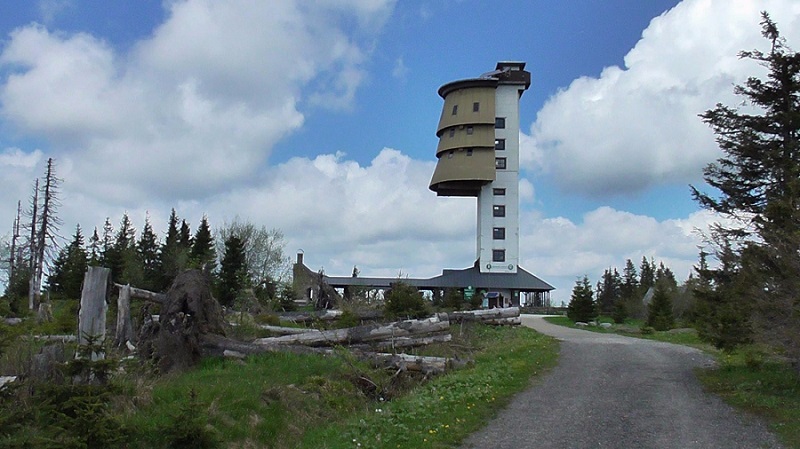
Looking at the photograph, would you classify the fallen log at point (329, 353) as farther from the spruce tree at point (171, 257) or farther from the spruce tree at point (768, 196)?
the spruce tree at point (171, 257)

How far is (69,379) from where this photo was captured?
881 centimetres

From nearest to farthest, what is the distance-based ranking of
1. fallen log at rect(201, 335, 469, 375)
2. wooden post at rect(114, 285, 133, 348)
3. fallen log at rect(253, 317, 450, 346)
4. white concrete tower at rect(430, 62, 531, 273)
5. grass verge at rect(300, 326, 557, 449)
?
1. grass verge at rect(300, 326, 557, 449)
2. fallen log at rect(201, 335, 469, 375)
3. wooden post at rect(114, 285, 133, 348)
4. fallen log at rect(253, 317, 450, 346)
5. white concrete tower at rect(430, 62, 531, 273)

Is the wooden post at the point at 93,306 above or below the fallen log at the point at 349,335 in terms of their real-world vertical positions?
above

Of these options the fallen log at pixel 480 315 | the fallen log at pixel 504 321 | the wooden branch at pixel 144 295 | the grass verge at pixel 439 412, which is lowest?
the grass verge at pixel 439 412

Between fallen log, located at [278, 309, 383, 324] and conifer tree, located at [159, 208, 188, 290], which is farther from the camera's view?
conifer tree, located at [159, 208, 188, 290]

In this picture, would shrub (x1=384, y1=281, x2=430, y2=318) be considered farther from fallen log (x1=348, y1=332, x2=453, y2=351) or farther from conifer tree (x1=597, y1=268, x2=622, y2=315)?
conifer tree (x1=597, y1=268, x2=622, y2=315)

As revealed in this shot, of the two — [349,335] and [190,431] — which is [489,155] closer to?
[349,335]

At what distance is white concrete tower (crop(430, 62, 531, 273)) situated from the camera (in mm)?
64500

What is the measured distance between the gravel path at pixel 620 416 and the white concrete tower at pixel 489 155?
47598 mm

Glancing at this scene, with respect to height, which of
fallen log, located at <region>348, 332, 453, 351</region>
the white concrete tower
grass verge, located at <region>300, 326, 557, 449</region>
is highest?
the white concrete tower

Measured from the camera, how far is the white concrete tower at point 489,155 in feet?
212

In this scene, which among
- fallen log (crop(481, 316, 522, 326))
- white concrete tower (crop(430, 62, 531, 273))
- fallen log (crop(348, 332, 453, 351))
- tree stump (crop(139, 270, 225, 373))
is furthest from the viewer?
white concrete tower (crop(430, 62, 531, 273))

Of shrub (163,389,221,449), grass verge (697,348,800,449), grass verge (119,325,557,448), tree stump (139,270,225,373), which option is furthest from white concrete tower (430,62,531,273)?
shrub (163,389,221,449)

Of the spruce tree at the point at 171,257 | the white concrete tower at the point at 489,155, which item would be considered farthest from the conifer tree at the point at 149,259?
the white concrete tower at the point at 489,155
